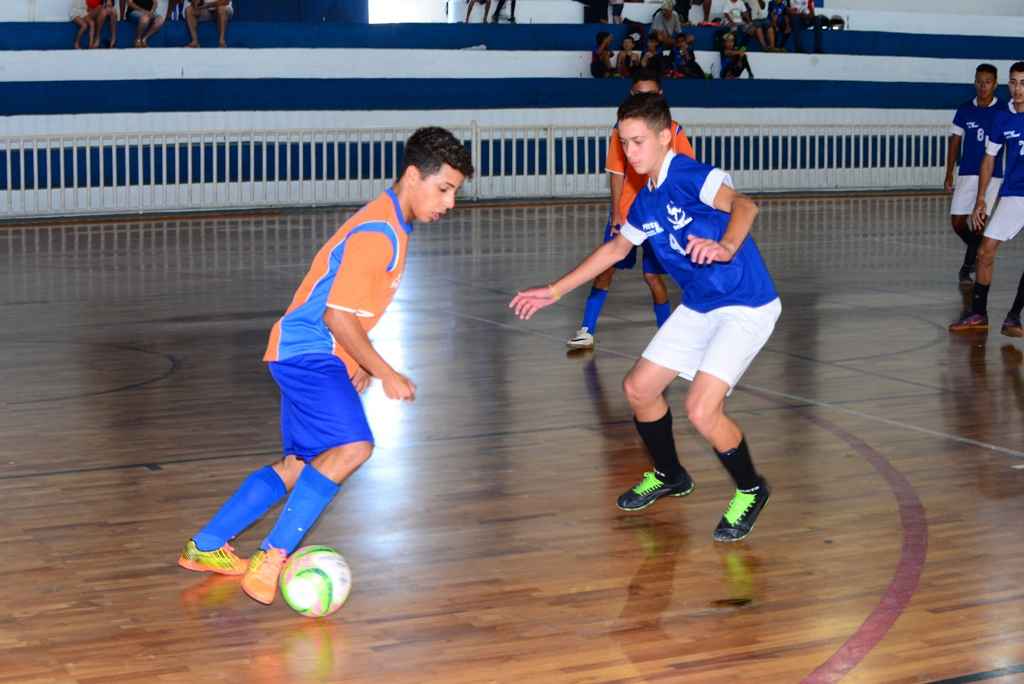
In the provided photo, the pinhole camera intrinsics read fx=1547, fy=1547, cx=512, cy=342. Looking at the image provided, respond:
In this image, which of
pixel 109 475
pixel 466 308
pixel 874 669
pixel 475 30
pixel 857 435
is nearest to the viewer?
pixel 874 669

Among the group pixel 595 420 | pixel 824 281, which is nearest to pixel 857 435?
pixel 595 420

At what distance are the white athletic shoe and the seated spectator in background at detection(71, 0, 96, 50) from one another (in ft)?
45.4

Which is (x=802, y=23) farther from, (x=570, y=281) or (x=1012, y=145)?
(x=570, y=281)

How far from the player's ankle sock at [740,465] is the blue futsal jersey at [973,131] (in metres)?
8.39

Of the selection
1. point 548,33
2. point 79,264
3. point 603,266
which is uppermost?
point 548,33

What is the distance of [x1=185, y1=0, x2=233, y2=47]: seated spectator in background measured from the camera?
22.7m

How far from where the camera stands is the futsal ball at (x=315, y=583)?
15.8 ft

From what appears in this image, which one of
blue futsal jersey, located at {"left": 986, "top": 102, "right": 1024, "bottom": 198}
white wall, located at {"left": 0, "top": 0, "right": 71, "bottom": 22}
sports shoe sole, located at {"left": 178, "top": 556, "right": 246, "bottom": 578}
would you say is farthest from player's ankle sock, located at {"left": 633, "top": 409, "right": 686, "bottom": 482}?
white wall, located at {"left": 0, "top": 0, "right": 71, "bottom": 22}

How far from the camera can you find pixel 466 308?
12336 mm

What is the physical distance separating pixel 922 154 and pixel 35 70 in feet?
48.5

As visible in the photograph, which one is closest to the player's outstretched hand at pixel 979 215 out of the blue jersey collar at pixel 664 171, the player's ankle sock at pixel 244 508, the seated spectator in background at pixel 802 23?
the blue jersey collar at pixel 664 171

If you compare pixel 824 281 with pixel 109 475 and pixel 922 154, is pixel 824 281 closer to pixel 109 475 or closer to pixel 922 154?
pixel 109 475

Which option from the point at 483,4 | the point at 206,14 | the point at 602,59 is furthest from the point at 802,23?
the point at 206,14

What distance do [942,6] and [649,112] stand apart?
95.0 feet
